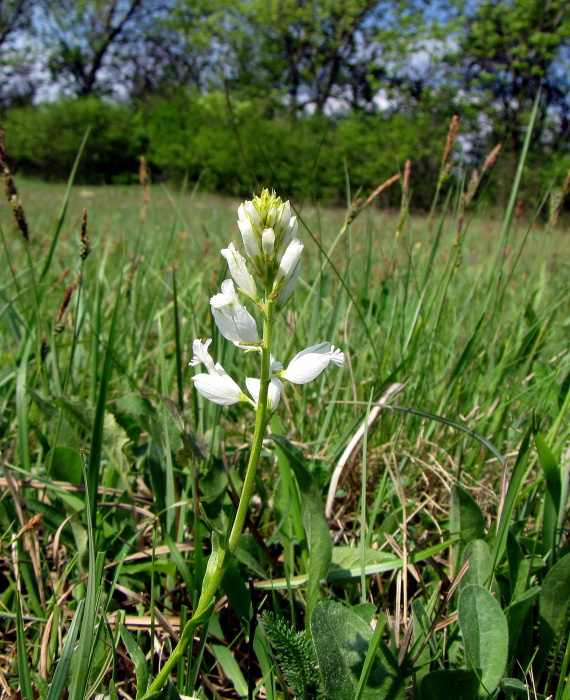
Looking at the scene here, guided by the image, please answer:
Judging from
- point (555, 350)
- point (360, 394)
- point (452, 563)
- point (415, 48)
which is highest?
point (415, 48)

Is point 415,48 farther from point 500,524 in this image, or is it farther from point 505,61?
point 500,524

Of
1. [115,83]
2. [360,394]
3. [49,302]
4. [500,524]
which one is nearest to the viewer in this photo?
Answer: [500,524]

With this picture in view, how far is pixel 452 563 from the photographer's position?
3.81 ft

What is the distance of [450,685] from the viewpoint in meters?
0.84

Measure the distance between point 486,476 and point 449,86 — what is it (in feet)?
101

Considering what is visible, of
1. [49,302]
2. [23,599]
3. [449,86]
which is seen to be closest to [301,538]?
→ [23,599]

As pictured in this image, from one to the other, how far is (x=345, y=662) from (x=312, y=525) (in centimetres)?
27

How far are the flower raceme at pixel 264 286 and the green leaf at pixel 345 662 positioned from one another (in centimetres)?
37

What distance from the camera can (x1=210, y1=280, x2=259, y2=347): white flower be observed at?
2.30 ft

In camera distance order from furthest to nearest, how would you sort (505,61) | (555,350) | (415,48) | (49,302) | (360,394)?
1. (415,48)
2. (505,61)
3. (49,302)
4. (555,350)
5. (360,394)

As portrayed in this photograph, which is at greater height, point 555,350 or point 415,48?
point 415,48

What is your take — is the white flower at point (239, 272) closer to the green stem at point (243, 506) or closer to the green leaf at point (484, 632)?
the green stem at point (243, 506)

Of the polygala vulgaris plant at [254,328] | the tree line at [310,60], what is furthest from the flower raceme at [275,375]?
the tree line at [310,60]

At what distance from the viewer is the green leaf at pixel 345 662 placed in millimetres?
830
